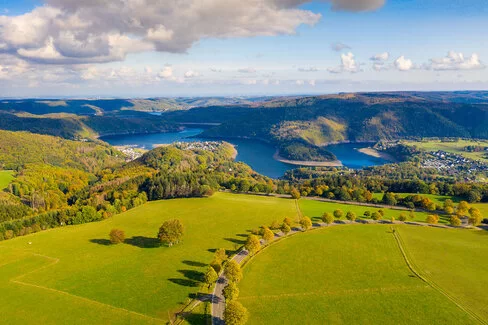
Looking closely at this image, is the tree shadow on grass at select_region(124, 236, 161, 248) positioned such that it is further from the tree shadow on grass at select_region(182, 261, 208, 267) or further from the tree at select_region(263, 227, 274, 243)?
the tree at select_region(263, 227, 274, 243)

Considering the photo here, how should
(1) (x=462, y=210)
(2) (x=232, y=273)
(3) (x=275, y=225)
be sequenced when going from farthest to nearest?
(1) (x=462, y=210) < (3) (x=275, y=225) < (2) (x=232, y=273)

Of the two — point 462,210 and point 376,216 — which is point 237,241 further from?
point 462,210

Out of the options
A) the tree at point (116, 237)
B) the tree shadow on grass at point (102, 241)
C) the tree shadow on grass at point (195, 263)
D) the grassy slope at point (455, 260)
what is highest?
the tree at point (116, 237)

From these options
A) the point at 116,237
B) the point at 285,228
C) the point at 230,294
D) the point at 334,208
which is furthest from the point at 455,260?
the point at 116,237

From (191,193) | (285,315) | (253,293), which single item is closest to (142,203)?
(191,193)

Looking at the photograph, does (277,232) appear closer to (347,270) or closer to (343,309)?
(347,270)

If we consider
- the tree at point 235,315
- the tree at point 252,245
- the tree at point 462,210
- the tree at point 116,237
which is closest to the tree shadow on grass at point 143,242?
the tree at point 116,237

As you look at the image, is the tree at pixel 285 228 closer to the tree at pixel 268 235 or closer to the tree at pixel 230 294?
the tree at pixel 268 235
